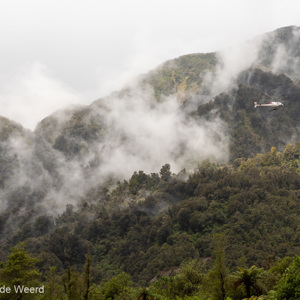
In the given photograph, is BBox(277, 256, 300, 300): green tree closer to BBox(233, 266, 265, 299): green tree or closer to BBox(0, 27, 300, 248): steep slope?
BBox(233, 266, 265, 299): green tree

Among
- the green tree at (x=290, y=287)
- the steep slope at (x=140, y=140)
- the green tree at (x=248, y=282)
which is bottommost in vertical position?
the green tree at (x=248, y=282)

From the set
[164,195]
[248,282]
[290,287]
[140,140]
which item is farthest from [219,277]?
[140,140]

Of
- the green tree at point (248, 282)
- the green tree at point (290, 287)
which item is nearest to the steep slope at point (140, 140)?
the green tree at point (248, 282)

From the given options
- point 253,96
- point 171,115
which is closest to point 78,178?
point 171,115

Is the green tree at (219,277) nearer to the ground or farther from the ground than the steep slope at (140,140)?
nearer to the ground

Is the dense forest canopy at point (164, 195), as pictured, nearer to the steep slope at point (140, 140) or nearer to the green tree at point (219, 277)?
the green tree at point (219, 277)

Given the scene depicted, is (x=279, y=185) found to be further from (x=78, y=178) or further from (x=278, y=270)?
(x=78, y=178)

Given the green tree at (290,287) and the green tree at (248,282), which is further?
the green tree at (248,282)

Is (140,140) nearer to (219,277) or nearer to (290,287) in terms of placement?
(219,277)

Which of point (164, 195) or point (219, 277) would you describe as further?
point (164, 195)

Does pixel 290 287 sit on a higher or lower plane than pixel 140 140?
lower

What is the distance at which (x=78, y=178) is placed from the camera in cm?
16825

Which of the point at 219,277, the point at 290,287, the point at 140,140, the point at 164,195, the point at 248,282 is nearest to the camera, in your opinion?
the point at 290,287

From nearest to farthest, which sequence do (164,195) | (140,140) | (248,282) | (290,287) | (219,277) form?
(290,287)
(248,282)
(219,277)
(164,195)
(140,140)
